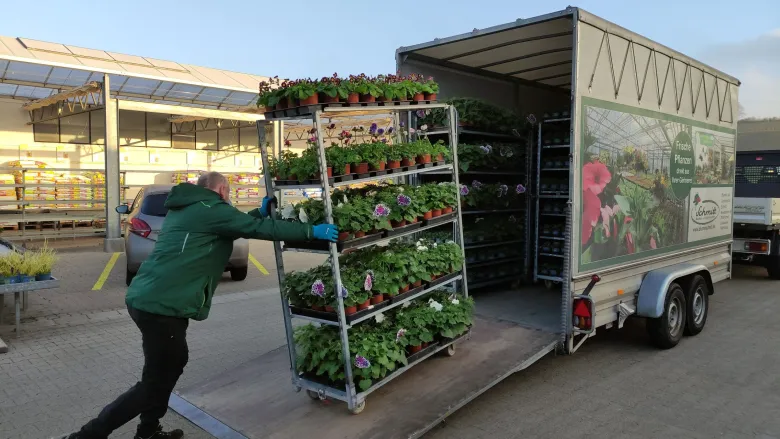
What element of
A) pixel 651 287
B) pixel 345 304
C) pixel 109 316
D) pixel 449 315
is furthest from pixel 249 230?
pixel 109 316

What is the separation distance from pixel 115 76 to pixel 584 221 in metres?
15.0

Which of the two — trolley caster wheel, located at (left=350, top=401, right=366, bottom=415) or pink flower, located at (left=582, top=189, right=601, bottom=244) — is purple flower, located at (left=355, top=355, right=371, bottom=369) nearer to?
trolley caster wheel, located at (left=350, top=401, right=366, bottom=415)

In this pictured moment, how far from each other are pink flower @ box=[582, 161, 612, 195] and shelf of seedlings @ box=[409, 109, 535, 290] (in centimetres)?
166

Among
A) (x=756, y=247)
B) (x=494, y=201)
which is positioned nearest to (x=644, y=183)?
(x=494, y=201)

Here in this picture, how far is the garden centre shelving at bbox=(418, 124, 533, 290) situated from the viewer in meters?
6.73

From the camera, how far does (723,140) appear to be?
25.1 feet

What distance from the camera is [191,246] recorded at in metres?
3.65

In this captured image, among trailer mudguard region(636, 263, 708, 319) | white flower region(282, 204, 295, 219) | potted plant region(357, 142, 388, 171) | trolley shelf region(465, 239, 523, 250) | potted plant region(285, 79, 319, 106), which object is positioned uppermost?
potted plant region(285, 79, 319, 106)

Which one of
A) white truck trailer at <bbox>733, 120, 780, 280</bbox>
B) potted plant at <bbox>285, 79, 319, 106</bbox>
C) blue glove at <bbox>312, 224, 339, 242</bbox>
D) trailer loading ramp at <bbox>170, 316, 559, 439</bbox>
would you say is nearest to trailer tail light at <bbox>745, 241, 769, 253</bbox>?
white truck trailer at <bbox>733, 120, 780, 280</bbox>

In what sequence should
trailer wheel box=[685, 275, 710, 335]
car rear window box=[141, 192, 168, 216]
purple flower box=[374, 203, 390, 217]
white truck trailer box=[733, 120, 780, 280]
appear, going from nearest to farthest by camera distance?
1. purple flower box=[374, 203, 390, 217]
2. trailer wheel box=[685, 275, 710, 335]
3. car rear window box=[141, 192, 168, 216]
4. white truck trailer box=[733, 120, 780, 280]

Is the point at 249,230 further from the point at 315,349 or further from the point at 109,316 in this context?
the point at 109,316

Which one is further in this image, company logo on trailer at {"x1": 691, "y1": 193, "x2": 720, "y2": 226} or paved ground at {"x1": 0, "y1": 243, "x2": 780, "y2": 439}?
company logo on trailer at {"x1": 691, "y1": 193, "x2": 720, "y2": 226}

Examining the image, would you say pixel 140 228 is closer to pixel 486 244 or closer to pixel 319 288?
pixel 486 244

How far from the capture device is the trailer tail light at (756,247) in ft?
33.8
